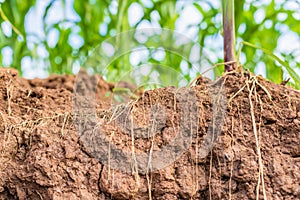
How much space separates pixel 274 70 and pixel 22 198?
1526 millimetres

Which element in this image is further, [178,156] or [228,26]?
[228,26]

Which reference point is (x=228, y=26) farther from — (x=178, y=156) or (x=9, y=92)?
(x=9, y=92)

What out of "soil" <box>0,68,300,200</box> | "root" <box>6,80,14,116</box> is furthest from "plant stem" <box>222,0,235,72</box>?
"root" <box>6,80,14,116</box>

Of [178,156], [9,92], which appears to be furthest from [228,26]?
[9,92]

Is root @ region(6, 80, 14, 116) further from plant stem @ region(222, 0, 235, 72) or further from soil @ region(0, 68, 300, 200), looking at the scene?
plant stem @ region(222, 0, 235, 72)

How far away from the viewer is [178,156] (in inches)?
39.7

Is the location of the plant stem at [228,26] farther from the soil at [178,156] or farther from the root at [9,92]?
the root at [9,92]

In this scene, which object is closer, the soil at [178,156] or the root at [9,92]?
the soil at [178,156]

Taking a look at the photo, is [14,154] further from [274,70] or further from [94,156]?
[274,70]


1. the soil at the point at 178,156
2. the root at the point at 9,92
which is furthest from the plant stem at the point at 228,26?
the root at the point at 9,92

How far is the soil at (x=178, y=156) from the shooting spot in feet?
3.20

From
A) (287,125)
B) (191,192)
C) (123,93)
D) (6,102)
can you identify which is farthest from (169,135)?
(123,93)

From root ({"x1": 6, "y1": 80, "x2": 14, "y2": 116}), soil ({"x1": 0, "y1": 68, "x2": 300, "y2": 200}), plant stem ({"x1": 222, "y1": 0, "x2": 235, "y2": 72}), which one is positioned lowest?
soil ({"x1": 0, "y1": 68, "x2": 300, "y2": 200})

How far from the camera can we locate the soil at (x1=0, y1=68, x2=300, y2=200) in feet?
3.20
